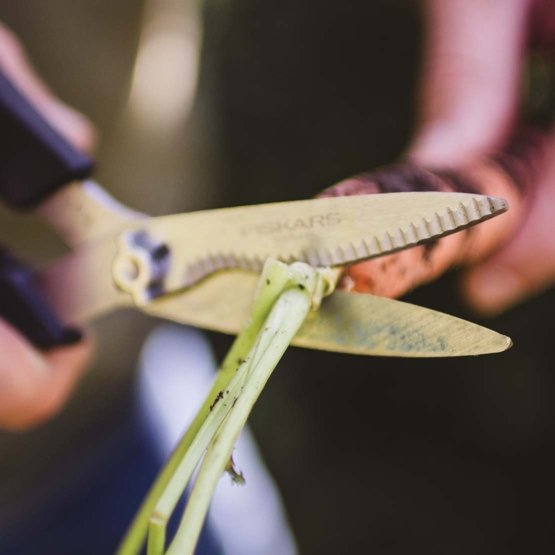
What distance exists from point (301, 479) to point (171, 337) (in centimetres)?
27

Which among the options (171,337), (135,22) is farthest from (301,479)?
(135,22)

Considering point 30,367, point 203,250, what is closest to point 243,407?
point 203,250

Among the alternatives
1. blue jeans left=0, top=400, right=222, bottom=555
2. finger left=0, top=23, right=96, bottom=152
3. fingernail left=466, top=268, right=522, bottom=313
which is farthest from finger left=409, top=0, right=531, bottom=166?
blue jeans left=0, top=400, right=222, bottom=555

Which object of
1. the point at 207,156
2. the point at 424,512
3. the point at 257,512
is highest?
the point at 207,156

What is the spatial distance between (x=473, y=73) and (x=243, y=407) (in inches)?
18.2

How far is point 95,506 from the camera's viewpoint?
0.66 metres

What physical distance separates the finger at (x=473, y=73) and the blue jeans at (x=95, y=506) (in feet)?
1.51

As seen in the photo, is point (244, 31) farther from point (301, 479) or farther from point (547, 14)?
point (301, 479)

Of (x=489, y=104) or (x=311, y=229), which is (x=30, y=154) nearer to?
(x=311, y=229)

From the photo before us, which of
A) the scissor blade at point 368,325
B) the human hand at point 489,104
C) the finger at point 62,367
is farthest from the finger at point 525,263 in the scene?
the finger at point 62,367

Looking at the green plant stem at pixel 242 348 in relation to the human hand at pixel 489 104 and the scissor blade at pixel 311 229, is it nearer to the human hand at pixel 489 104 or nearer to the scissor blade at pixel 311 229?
the scissor blade at pixel 311 229

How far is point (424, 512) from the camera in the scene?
2.63ft

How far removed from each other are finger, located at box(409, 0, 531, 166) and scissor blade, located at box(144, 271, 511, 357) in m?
0.25

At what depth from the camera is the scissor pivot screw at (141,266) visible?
46 centimetres
